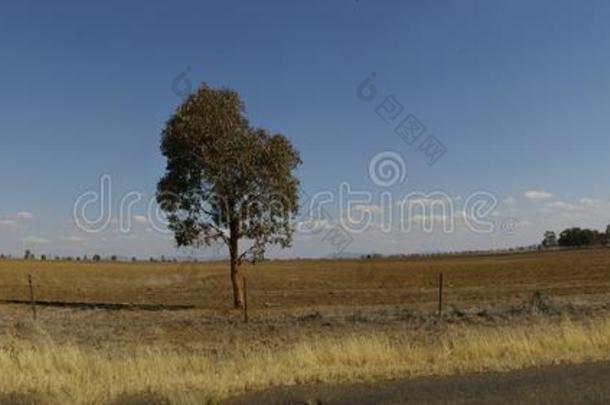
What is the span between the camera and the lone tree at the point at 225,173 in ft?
106

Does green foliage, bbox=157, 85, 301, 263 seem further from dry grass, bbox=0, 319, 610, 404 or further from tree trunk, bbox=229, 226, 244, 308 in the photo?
dry grass, bbox=0, 319, 610, 404

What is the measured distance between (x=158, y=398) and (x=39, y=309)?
89.7ft

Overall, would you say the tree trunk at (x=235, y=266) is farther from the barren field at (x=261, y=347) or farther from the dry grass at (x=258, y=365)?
the dry grass at (x=258, y=365)

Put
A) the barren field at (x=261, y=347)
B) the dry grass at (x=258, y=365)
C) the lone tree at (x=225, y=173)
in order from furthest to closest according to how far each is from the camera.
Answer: the lone tree at (x=225, y=173)
the barren field at (x=261, y=347)
the dry grass at (x=258, y=365)

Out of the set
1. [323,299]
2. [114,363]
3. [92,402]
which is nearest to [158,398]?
[92,402]

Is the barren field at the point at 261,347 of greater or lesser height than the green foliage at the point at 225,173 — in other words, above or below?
below

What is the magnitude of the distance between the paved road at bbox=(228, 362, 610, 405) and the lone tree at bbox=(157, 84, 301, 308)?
75.0 feet

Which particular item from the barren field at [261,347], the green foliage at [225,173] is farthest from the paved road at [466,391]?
the green foliage at [225,173]

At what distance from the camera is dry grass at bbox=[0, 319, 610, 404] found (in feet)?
31.5

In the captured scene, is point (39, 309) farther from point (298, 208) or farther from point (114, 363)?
point (114, 363)

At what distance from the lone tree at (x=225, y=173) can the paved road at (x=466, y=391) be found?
22.9m

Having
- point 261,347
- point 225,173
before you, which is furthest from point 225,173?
point 261,347

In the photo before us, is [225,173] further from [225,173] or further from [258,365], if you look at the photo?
[258,365]

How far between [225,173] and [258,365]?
20599 millimetres
